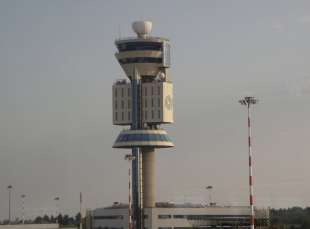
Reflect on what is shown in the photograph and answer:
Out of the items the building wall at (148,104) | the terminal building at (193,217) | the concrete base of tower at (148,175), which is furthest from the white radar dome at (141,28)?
the terminal building at (193,217)

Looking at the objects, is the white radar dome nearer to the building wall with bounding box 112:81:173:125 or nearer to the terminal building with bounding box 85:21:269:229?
the terminal building with bounding box 85:21:269:229

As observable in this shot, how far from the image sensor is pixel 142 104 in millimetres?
172625

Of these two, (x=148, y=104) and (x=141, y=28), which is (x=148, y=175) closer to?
(x=148, y=104)

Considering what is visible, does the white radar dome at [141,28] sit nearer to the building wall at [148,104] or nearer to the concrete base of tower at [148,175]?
the building wall at [148,104]

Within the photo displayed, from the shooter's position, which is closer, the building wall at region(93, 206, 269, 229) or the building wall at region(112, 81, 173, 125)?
the building wall at region(93, 206, 269, 229)

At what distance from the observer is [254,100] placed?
101 meters

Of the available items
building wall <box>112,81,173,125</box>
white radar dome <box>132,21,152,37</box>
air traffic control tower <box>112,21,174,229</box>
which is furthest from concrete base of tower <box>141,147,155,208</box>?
white radar dome <box>132,21,152,37</box>

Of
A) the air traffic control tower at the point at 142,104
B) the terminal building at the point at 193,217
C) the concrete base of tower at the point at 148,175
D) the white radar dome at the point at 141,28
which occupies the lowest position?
the terminal building at the point at 193,217

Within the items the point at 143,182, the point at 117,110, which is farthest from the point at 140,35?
the point at 143,182

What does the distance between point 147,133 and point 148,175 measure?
9667mm

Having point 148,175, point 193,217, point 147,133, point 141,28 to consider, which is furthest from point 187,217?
point 141,28

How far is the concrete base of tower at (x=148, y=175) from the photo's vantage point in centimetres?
→ 17138

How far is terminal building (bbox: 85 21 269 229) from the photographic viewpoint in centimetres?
17025

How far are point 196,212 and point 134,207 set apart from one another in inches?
557
